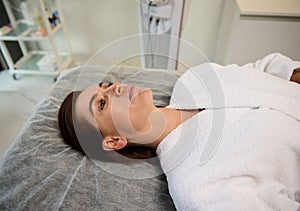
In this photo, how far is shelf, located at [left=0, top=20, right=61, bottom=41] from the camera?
1698mm

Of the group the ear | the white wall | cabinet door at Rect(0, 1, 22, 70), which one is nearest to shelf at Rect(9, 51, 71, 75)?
cabinet door at Rect(0, 1, 22, 70)

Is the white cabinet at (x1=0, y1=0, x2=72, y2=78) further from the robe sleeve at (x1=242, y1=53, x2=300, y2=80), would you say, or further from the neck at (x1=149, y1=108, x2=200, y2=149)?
the robe sleeve at (x1=242, y1=53, x2=300, y2=80)

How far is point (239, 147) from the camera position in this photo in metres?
0.65

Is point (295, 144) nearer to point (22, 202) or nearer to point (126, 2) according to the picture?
point (22, 202)

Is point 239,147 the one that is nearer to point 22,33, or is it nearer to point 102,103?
point 102,103

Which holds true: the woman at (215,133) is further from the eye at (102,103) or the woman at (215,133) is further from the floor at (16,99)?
the floor at (16,99)

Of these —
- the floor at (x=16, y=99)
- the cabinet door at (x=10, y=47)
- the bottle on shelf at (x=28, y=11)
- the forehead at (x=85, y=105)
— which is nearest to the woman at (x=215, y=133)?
the forehead at (x=85, y=105)

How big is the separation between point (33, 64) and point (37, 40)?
1.06ft

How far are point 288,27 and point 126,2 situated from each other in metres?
1.22

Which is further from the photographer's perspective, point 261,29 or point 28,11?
point 28,11

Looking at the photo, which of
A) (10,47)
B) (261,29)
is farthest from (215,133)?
(10,47)

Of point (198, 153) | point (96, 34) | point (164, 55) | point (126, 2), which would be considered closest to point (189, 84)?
point (198, 153)

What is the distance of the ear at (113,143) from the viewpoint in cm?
73

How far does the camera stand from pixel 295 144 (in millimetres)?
643
